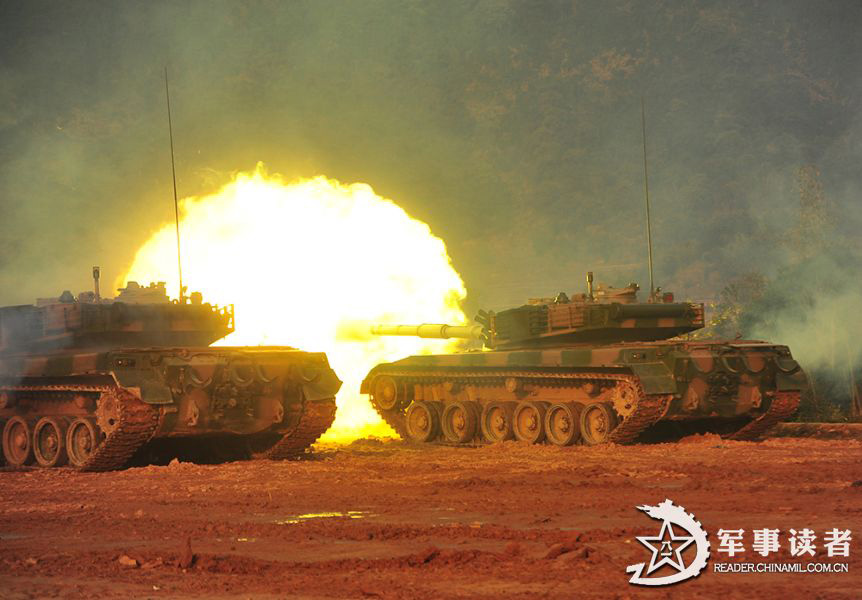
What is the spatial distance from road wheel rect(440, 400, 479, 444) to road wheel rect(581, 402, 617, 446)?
2682 mm

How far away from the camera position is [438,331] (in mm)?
26516

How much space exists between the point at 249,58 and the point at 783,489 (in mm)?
85116

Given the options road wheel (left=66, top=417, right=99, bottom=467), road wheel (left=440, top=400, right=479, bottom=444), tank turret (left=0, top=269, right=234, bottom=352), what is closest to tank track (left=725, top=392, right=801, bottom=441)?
road wheel (left=440, top=400, right=479, bottom=444)

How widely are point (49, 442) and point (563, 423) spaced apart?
8.09 m

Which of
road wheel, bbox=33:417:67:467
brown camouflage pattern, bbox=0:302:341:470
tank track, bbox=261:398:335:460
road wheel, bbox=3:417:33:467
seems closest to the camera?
brown camouflage pattern, bbox=0:302:341:470

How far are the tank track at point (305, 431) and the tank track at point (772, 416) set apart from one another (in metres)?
6.96

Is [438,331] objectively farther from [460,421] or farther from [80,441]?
[80,441]

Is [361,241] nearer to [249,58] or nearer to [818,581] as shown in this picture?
[818,581]

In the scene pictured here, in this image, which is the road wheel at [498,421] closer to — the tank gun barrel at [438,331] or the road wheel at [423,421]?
the road wheel at [423,421]

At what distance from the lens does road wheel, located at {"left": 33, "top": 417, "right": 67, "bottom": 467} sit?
2014 cm

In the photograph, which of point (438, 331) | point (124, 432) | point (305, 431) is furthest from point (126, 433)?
point (438, 331)

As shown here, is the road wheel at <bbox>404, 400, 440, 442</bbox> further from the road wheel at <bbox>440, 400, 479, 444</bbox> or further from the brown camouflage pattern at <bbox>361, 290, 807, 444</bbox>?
the road wheel at <bbox>440, 400, 479, 444</bbox>

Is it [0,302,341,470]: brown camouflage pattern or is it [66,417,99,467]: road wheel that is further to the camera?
[66,417,99,467]: road wheel

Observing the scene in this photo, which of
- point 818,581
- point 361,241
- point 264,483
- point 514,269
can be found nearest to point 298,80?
point 514,269
